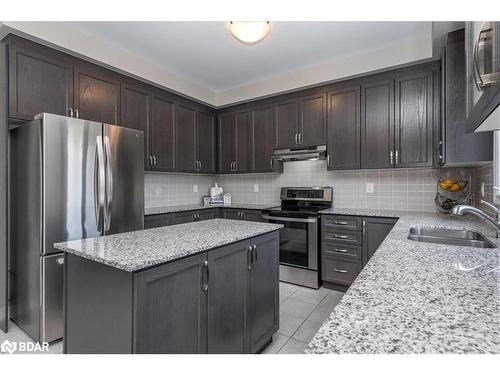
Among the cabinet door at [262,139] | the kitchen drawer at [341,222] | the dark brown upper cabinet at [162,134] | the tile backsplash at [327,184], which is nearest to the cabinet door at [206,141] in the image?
the tile backsplash at [327,184]

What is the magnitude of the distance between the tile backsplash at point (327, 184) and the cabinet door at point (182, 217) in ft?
1.92

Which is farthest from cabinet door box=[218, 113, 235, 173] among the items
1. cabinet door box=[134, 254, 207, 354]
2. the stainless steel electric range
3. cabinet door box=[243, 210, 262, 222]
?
cabinet door box=[134, 254, 207, 354]

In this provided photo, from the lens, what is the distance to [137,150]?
270cm

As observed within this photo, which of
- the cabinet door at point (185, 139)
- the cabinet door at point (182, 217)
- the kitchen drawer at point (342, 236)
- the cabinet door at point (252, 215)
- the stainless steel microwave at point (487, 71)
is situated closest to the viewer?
the stainless steel microwave at point (487, 71)

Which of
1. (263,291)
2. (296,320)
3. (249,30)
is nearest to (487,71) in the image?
(249,30)

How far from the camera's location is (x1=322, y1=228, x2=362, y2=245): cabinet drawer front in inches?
114

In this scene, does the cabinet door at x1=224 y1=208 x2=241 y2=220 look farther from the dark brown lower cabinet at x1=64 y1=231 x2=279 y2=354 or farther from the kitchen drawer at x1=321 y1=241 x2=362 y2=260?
the dark brown lower cabinet at x1=64 y1=231 x2=279 y2=354

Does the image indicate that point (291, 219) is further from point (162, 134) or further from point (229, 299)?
point (162, 134)

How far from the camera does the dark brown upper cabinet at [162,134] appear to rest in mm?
Result: 3332

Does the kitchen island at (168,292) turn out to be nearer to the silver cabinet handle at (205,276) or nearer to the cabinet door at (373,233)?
the silver cabinet handle at (205,276)

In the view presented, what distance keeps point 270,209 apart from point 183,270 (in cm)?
225

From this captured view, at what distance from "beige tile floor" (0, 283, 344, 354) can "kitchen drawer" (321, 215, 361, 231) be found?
0.74 m

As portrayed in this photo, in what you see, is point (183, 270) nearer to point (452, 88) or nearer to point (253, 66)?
point (452, 88)
